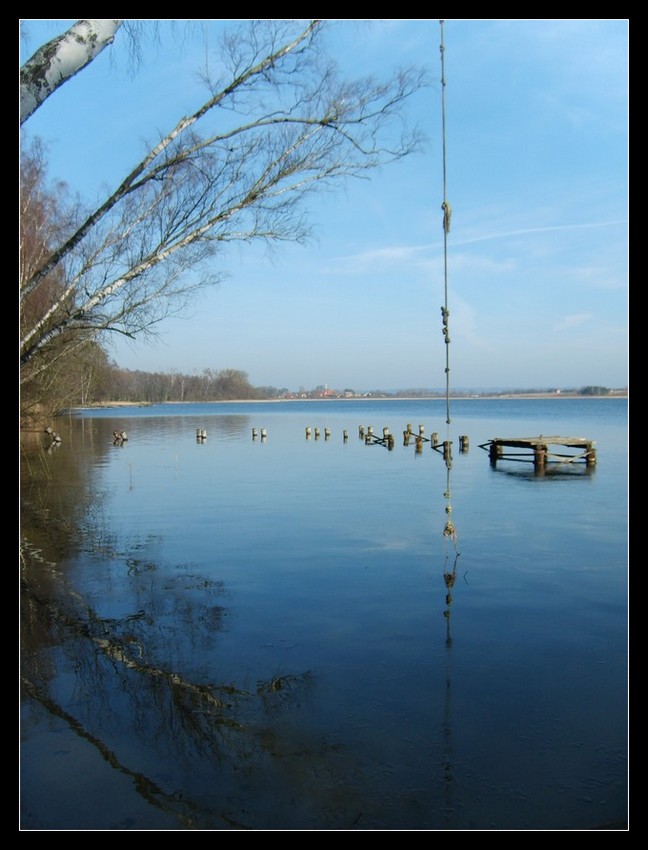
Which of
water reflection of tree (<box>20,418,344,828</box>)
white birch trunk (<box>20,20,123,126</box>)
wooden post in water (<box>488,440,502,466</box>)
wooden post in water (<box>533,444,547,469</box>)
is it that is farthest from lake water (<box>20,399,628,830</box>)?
wooden post in water (<box>488,440,502,466</box>)

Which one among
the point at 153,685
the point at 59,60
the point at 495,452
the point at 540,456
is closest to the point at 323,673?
the point at 153,685

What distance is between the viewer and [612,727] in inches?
218

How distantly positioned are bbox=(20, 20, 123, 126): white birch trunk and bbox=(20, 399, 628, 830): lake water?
15.4ft

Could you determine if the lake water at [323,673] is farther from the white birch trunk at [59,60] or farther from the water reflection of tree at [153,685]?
the white birch trunk at [59,60]

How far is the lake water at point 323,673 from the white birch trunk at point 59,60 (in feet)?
15.4

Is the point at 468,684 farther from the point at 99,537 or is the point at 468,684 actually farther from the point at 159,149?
the point at 99,537

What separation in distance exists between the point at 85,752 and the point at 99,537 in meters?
8.57

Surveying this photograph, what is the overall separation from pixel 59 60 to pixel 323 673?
5.59 m

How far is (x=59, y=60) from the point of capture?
15.3 feet

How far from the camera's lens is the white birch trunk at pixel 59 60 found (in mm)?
4652

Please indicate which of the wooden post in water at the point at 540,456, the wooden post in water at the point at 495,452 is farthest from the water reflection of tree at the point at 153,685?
the wooden post in water at the point at 495,452

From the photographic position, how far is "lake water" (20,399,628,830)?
14.7ft
